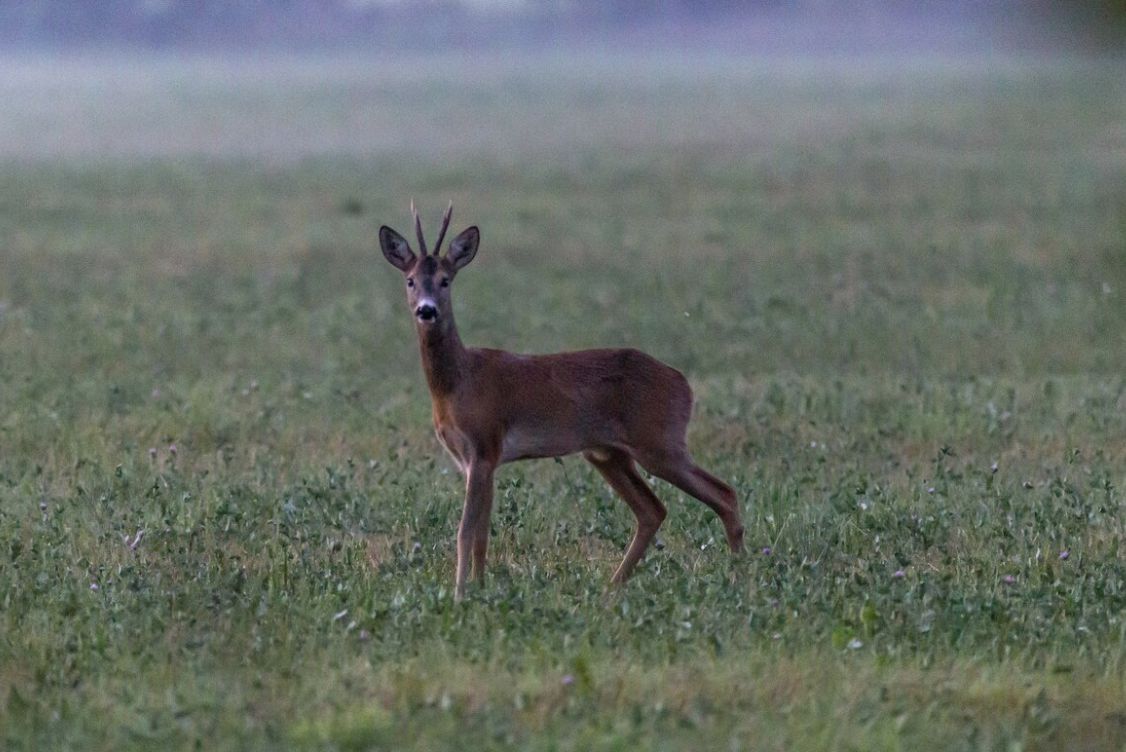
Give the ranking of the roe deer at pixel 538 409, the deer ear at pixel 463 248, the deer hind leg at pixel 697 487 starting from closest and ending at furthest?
the roe deer at pixel 538 409 → the deer ear at pixel 463 248 → the deer hind leg at pixel 697 487

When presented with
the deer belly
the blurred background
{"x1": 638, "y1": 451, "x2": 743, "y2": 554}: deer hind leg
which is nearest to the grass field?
{"x1": 638, "y1": 451, "x2": 743, "y2": 554}: deer hind leg

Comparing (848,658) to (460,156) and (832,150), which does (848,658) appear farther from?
(460,156)

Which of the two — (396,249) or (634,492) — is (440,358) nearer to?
(396,249)

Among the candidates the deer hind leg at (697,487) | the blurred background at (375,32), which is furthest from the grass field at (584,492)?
the blurred background at (375,32)

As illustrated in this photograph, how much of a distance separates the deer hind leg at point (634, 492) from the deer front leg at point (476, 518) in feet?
2.09

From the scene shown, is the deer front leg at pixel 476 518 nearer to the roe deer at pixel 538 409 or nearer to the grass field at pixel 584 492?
the roe deer at pixel 538 409

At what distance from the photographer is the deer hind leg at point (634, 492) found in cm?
917

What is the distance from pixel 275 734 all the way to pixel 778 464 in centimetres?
530

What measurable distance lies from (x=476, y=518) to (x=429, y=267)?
1.07 metres

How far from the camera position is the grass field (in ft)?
22.0

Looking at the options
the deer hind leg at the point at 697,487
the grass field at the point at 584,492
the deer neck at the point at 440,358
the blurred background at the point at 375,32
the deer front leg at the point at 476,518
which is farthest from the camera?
the blurred background at the point at 375,32

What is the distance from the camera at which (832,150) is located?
136 ft

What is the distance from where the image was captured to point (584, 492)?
1050 cm

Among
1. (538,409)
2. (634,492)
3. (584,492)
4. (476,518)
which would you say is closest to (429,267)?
(538,409)
